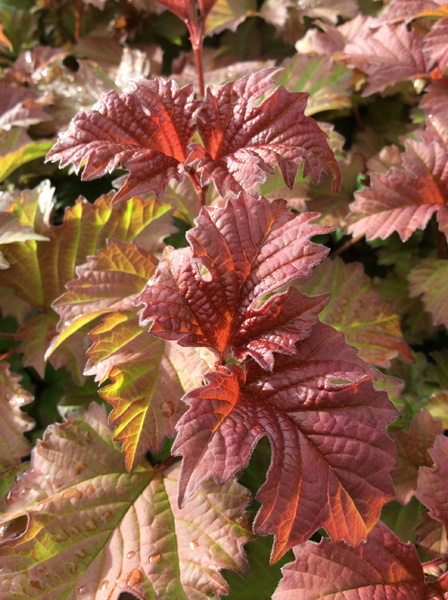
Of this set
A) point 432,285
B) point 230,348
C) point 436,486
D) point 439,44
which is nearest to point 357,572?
point 436,486

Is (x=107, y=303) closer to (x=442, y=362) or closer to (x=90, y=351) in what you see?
(x=90, y=351)

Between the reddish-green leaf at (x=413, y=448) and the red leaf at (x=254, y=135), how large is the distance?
1.42 ft

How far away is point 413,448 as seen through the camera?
37.4 inches

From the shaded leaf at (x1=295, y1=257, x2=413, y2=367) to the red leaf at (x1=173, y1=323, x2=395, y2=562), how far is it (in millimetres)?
307

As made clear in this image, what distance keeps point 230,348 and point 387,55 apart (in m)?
0.88

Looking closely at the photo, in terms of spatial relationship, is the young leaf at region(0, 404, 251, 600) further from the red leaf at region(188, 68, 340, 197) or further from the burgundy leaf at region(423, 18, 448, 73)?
the burgundy leaf at region(423, 18, 448, 73)

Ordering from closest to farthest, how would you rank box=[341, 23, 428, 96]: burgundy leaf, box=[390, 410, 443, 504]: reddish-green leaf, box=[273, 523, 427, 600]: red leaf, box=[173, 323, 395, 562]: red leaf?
box=[173, 323, 395, 562]: red leaf → box=[273, 523, 427, 600]: red leaf → box=[390, 410, 443, 504]: reddish-green leaf → box=[341, 23, 428, 96]: burgundy leaf

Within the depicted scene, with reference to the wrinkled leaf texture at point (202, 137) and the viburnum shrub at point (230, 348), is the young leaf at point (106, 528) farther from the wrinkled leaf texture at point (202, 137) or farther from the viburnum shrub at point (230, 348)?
the wrinkled leaf texture at point (202, 137)

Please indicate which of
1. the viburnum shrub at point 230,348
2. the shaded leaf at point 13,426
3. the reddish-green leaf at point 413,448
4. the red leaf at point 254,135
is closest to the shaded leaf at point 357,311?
the viburnum shrub at point 230,348

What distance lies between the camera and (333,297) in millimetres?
1063

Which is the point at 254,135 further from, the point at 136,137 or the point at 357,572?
the point at 357,572

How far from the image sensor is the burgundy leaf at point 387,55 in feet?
3.92

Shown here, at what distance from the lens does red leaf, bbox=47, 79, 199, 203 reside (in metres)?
0.80

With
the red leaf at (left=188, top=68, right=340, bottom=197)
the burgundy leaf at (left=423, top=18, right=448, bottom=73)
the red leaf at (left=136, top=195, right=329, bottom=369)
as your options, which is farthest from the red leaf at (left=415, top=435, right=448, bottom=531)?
the burgundy leaf at (left=423, top=18, right=448, bottom=73)
